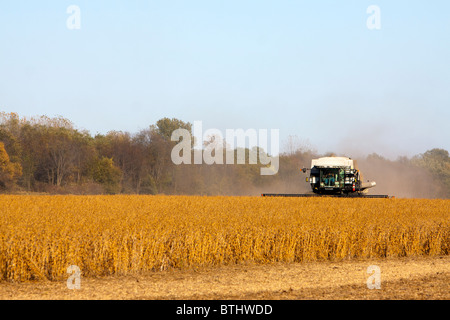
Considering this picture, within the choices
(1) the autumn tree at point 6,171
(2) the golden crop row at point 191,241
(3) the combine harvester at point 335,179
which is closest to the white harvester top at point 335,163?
(3) the combine harvester at point 335,179

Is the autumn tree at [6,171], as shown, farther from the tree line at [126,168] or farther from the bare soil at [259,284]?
the bare soil at [259,284]

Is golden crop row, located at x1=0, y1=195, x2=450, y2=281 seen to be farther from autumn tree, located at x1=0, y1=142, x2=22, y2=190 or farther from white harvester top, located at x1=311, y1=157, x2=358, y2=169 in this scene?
autumn tree, located at x1=0, y1=142, x2=22, y2=190

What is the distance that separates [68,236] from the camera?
11.8 metres

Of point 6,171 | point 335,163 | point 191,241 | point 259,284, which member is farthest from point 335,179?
point 6,171

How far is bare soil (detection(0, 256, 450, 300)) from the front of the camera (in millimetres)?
10000

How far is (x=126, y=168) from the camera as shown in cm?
5969

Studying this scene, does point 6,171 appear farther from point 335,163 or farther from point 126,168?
point 335,163

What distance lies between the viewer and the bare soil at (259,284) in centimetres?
1000

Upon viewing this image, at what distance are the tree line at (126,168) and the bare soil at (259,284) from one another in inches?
1490

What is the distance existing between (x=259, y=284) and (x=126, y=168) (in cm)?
4967
